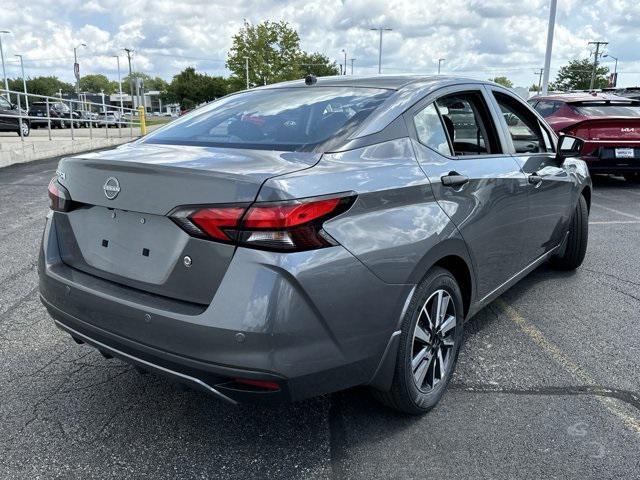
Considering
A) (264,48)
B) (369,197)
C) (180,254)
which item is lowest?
(180,254)

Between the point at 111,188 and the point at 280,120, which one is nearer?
the point at 111,188

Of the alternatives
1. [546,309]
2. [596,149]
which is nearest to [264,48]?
[596,149]

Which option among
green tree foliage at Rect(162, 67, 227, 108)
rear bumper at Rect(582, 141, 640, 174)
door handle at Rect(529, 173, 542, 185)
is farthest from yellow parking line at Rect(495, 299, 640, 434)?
green tree foliage at Rect(162, 67, 227, 108)

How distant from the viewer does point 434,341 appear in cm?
277

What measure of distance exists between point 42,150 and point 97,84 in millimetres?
142653

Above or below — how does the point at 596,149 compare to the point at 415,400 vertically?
above

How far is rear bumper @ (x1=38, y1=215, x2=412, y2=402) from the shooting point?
2.00m

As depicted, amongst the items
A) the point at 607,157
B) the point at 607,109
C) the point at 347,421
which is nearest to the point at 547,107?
the point at 607,109

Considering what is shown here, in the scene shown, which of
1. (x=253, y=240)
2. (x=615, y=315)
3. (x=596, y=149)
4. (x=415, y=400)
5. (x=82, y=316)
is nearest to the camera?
(x=253, y=240)

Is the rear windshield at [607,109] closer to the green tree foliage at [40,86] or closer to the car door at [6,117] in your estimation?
the car door at [6,117]

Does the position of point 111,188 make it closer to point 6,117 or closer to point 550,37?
point 6,117

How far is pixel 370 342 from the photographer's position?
2.28m

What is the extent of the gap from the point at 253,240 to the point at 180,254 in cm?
33

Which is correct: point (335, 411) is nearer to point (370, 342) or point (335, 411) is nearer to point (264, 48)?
point (370, 342)
